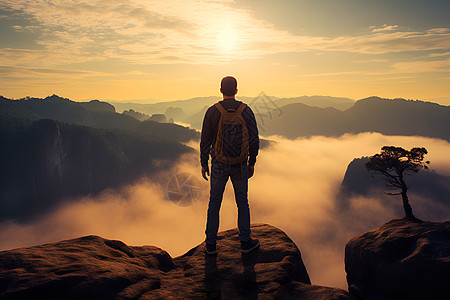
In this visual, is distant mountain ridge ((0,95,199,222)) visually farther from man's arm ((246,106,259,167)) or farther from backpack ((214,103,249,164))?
man's arm ((246,106,259,167))

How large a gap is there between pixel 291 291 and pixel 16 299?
15.9 feet

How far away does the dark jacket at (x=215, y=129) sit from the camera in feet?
19.9

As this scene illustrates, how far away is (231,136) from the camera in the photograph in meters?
6.01

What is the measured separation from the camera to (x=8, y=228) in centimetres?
15300

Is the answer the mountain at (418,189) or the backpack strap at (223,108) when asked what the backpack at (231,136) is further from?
the mountain at (418,189)

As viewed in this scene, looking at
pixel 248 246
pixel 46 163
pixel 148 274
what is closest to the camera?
pixel 148 274

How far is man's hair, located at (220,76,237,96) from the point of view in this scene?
6.07 metres

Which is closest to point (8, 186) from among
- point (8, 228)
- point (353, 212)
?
point (8, 228)

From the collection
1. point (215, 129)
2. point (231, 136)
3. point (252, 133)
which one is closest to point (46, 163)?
point (215, 129)

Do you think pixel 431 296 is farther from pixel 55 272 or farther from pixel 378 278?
pixel 55 272

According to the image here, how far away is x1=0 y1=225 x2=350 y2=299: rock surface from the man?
83 centimetres

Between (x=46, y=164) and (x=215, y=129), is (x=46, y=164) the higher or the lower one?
the lower one

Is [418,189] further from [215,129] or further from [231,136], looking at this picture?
[215,129]

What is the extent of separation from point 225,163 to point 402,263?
4.76 metres
